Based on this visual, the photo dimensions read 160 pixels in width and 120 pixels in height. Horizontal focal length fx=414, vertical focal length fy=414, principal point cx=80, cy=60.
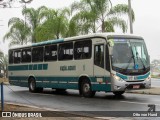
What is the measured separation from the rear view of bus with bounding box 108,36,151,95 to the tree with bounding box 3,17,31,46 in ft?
105

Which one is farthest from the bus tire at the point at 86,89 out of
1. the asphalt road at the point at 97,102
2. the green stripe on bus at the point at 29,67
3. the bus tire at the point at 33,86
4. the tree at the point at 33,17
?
the tree at the point at 33,17

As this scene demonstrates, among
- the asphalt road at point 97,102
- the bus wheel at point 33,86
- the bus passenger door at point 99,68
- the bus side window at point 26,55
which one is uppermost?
the bus side window at point 26,55

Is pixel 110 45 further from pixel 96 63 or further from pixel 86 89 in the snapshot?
pixel 86 89


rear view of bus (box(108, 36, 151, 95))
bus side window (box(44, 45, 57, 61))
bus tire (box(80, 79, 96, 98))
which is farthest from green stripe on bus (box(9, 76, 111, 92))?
bus side window (box(44, 45, 57, 61))

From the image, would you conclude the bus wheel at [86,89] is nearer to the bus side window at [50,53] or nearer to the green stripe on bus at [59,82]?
the green stripe on bus at [59,82]

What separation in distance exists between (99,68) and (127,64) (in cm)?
135

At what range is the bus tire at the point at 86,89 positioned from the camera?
19906mm

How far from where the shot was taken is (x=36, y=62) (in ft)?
82.9

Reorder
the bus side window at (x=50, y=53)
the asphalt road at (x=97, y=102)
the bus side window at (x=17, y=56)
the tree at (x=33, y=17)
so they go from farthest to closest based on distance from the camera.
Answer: the tree at (x=33, y=17)
the bus side window at (x=17, y=56)
the bus side window at (x=50, y=53)
the asphalt road at (x=97, y=102)

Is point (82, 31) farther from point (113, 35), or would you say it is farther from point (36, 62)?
point (113, 35)

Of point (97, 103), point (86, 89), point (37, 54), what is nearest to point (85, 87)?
point (86, 89)

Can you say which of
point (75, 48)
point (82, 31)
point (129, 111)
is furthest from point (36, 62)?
point (129, 111)

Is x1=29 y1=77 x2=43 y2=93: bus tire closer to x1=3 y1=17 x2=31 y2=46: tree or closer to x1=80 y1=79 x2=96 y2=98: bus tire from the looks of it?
x1=80 y1=79 x2=96 y2=98: bus tire

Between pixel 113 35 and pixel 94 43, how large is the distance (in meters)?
1.04
